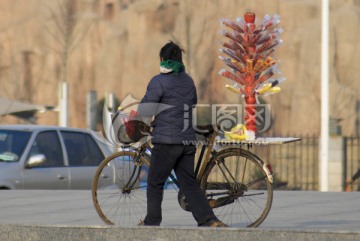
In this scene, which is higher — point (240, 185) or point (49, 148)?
point (49, 148)

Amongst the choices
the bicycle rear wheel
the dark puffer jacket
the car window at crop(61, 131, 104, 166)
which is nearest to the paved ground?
the bicycle rear wheel

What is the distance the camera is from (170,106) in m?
10.4

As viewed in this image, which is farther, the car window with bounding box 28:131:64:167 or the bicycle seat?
the car window with bounding box 28:131:64:167

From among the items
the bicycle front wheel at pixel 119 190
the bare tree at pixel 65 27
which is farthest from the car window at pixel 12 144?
the bare tree at pixel 65 27

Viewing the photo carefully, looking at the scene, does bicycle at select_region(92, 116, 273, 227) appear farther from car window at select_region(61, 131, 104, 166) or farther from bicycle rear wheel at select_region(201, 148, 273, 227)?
car window at select_region(61, 131, 104, 166)

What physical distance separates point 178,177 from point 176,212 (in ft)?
8.87

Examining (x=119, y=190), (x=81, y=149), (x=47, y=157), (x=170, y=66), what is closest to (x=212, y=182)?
(x=119, y=190)

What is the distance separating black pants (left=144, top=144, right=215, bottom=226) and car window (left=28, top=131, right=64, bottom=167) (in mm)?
6902

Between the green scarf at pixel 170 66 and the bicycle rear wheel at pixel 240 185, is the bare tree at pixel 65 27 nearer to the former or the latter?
the bicycle rear wheel at pixel 240 185

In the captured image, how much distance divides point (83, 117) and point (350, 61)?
1303cm

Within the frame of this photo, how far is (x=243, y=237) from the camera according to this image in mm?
9508

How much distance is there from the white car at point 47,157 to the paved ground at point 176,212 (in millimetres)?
840

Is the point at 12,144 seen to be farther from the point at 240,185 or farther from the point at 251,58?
the point at 240,185

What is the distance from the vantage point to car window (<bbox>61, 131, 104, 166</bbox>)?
58.6 ft
